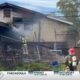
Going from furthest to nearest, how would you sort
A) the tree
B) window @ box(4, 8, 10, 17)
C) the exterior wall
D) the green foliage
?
the tree, window @ box(4, 8, 10, 17), the exterior wall, the green foliage

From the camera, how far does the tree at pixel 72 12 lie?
1250 inches

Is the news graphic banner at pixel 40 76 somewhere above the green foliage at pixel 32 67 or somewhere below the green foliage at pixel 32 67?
above

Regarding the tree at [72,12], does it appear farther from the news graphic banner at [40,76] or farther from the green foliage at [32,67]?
the news graphic banner at [40,76]

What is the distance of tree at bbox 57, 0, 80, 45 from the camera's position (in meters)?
31.8

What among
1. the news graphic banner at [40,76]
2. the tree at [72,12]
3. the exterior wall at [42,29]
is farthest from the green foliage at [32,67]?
the tree at [72,12]

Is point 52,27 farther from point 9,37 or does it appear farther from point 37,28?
point 9,37

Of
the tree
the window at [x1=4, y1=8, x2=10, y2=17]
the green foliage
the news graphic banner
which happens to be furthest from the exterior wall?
the news graphic banner

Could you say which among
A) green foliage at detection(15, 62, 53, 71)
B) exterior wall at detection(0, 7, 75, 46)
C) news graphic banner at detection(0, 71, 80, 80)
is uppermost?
exterior wall at detection(0, 7, 75, 46)

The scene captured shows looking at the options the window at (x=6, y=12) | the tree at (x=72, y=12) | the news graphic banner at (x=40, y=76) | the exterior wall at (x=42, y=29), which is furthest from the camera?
the tree at (x=72, y=12)

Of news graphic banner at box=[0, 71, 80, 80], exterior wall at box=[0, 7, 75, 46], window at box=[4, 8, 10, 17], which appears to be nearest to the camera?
news graphic banner at box=[0, 71, 80, 80]

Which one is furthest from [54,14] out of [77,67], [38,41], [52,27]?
[77,67]

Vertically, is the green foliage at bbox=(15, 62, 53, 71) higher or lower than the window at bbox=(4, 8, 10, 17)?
lower

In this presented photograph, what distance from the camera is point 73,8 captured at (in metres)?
40.2

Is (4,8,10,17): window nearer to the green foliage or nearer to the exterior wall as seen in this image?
the exterior wall
